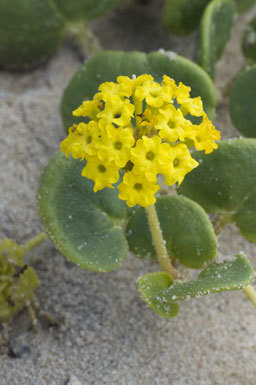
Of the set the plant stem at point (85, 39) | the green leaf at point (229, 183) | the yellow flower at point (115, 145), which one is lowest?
the plant stem at point (85, 39)

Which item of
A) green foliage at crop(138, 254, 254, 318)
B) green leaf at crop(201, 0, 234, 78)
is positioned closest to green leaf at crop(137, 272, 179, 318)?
green foliage at crop(138, 254, 254, 318)

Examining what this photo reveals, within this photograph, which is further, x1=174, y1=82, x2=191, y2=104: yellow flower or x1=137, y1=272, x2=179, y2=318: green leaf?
x1=137, y1=272, x2=179, y2=318: green leaf

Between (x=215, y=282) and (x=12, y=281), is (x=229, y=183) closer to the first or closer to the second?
(x=215, y=282)

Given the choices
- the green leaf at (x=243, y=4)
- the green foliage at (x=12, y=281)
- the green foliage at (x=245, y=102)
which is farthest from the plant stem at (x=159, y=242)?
the green leaf at (x=243, y=4)

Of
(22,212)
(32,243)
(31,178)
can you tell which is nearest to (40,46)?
(31,178)

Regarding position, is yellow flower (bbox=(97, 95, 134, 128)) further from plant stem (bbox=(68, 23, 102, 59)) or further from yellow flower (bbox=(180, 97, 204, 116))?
plant stem (bbox=(68, 23, 102, 59))

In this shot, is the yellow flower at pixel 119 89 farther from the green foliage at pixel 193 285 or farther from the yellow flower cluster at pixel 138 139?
the green foliage at pixel 193 285
